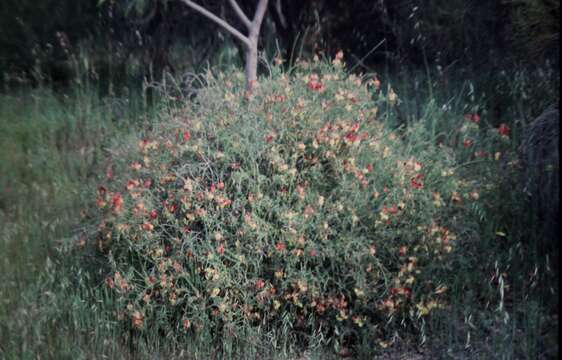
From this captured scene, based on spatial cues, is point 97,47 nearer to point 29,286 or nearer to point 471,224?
point 29,286

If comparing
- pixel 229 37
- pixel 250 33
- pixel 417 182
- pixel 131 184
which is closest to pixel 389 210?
pixel 417 182

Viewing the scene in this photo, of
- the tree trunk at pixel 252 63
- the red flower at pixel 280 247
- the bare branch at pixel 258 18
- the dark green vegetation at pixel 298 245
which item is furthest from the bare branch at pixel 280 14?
the red flower at pixel 280 247

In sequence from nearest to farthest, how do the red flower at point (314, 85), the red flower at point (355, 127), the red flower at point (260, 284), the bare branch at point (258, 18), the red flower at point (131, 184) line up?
the red flower at point (260, 284) < the red flower at point (131, 184) < the red flower at point (355, 127) < the red flower at point (314, 85) < the bare branch at point (258, 18)

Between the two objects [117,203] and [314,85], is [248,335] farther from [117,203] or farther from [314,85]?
[314,85]

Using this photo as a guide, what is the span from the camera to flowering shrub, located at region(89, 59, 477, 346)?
3.80 m

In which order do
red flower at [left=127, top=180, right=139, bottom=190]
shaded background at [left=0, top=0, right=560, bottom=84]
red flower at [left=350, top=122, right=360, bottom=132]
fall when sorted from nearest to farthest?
red flower at [left=127, top=180, right=139, bottom=190], red flower at [left=350, top=122, right=360, bottom=132], shaded background at [left=0, top=0, right=560, bottom=84]

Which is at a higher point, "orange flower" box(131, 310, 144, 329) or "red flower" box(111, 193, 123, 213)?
"red flower" box(111, 193, 123, 213)

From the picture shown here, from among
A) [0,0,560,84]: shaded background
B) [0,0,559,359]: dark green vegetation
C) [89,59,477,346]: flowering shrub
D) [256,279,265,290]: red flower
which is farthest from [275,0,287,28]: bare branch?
[256,279,265,290]: red flower

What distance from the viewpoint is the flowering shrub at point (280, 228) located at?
380 centimetres

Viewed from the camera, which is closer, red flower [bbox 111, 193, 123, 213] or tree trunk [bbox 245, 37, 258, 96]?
red flower [bbox 111, 193, 123, 213]

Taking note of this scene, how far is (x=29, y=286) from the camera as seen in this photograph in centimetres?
443

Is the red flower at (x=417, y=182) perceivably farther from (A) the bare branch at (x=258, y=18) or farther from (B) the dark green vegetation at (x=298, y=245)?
(A) the bare branch at (x=258, y=18)

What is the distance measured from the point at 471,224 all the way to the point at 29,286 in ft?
8.98

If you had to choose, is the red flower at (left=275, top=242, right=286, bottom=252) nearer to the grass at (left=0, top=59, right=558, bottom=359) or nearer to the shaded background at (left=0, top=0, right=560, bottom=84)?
the grass at (left=0, top=59, right=558, bottom=359)
